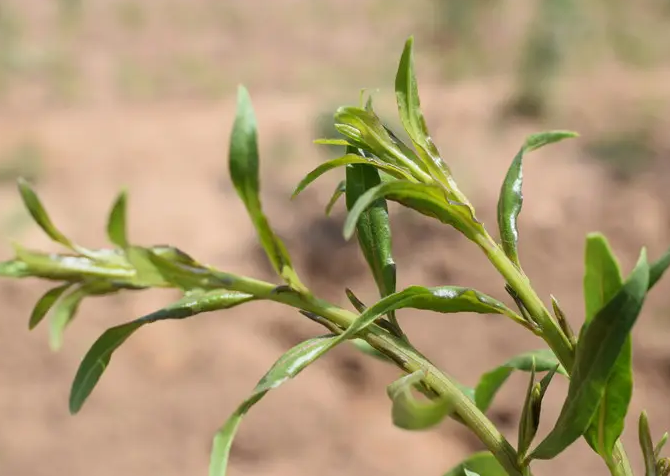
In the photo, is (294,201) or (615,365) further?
(294,201)

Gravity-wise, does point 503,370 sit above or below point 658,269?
below

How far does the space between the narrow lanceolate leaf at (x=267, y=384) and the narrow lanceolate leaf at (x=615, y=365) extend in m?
0.24

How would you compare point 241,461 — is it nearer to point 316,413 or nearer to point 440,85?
point 316,413

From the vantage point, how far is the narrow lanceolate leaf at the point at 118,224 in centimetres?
73

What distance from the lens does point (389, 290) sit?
0.82 m

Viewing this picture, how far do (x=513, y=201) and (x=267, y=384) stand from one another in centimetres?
34

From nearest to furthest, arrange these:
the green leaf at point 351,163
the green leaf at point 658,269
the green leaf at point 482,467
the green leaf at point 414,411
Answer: the green leaf at point 414,411
the green leaf at point 658,269
the green leaf at point 351,163
the green leaf at point 482,467

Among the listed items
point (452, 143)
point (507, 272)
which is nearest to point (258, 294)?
point (507, 272)

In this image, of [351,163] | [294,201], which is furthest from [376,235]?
[294,201]

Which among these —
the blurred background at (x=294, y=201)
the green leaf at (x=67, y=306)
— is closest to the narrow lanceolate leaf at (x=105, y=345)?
the green leaf at (x=67, y=306)

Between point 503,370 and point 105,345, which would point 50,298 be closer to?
point 105,345

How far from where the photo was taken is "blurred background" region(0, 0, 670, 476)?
149 inches

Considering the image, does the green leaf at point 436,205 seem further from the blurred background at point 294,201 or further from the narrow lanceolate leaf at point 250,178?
the blurred background at point 294,201

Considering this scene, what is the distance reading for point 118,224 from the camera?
0.74 metres
